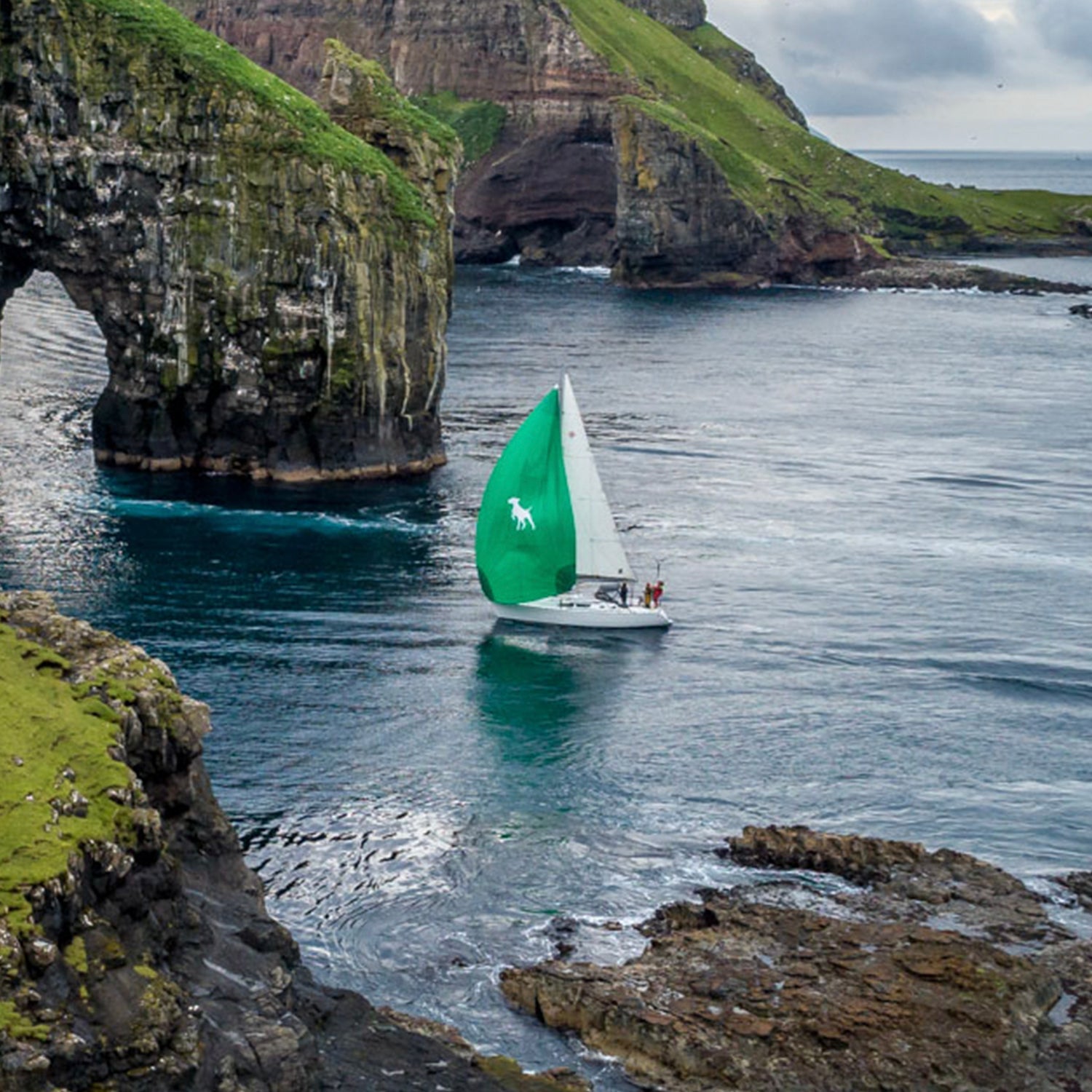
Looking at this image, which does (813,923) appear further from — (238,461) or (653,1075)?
(238,461)

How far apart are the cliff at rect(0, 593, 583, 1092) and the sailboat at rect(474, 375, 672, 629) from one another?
38330mm

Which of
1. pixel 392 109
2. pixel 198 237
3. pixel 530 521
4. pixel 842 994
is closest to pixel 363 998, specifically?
pixel 842 994

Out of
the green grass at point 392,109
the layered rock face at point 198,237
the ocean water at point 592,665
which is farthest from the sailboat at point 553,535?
the green grass at point 392,109

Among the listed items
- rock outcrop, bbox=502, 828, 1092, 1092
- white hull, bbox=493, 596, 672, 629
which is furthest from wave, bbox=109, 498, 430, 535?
rock outcrop, bbox=502, 828, 1092, 1092

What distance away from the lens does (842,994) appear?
43.2 meters

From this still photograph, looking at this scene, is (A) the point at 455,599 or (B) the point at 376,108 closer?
(A) the point at 455,599

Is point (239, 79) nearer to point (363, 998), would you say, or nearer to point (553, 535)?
point (553, 535)

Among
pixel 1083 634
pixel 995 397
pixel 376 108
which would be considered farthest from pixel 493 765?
pixel 995 397

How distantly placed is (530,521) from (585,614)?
16.2ft

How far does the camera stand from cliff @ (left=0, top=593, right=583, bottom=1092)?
29.4m

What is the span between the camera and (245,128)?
97.2 metres

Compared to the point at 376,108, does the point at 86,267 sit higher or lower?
lower

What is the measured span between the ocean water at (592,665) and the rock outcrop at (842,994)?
164cm

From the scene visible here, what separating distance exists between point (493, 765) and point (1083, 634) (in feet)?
101
